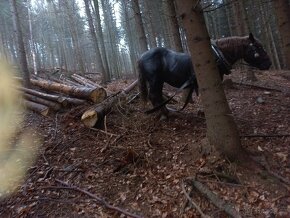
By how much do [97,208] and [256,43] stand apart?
15.3 feet

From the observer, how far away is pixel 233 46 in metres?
6.59

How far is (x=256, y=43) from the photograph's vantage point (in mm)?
6473

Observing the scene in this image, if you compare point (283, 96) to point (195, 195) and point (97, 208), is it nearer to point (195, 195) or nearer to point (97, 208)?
point (195, 195)

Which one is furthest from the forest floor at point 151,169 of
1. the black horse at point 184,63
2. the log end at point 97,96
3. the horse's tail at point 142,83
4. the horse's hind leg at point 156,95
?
the log end at point 97,96

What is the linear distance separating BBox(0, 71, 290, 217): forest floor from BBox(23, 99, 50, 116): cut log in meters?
0.90

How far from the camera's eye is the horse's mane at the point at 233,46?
21.5ft

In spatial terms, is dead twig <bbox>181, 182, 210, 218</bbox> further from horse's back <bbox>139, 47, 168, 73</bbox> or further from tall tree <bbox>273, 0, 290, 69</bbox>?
tall tree <bbox>273, 0, 290, 69</bbox>

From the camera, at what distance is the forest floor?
4320 mm

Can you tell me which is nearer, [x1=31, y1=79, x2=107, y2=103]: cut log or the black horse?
the black horse

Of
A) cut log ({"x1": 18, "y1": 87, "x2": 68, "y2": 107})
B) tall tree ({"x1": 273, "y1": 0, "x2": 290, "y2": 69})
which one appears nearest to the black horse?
tall tree ({"x1": 273, "y1": 0, "x2": 290, "y2": 69})

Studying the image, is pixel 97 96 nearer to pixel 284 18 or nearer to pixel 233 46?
pixel 233 46

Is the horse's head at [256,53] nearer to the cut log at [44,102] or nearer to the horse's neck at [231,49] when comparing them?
the horse's neck at [231,49]

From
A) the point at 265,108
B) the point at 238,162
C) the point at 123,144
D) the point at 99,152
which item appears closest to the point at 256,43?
the point at 265,108

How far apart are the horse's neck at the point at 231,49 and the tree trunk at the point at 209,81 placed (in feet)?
6.48
